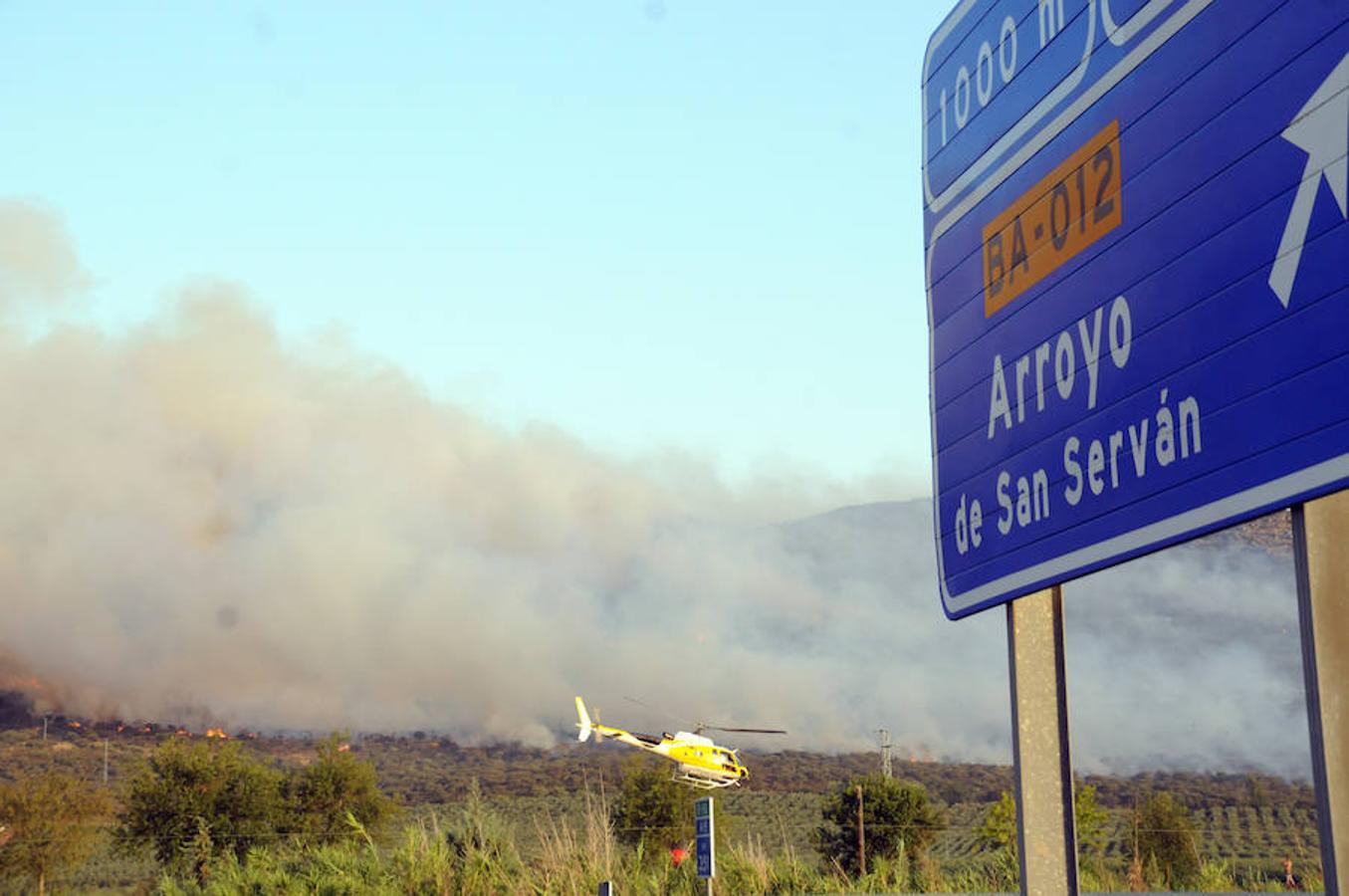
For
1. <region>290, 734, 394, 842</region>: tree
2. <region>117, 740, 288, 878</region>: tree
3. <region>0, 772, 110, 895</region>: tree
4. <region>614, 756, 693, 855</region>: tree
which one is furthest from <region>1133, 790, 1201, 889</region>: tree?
<region>0, 772, 110, 895</region>: tree

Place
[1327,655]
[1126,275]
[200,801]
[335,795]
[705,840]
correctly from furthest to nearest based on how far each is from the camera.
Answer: [335,795], [200,801], [705,840], [1126,275], [1327,655]

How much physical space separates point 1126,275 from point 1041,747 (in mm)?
2095

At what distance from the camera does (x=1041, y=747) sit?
664cm

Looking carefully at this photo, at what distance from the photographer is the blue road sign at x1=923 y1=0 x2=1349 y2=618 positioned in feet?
15.5

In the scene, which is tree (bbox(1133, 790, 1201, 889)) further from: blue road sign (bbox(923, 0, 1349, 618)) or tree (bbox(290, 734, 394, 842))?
tree (bbox(290, 734, 394, 842))

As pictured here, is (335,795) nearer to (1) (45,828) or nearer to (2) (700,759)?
(1) (45,828)

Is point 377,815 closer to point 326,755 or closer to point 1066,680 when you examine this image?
point 326,755

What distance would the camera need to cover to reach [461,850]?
23281mm

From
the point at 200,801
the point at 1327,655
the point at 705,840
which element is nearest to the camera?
the point at 1327,655

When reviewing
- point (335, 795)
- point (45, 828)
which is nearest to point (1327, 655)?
point (45, 828)

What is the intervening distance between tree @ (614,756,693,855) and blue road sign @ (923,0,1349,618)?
73129 mm

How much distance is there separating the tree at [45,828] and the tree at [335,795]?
33.6 feet

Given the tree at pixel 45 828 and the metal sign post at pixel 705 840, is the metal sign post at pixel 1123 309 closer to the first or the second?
the metal sign post at pixel 705 840

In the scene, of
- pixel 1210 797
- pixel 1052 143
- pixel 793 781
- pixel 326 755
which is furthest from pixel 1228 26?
pixel 793 781
